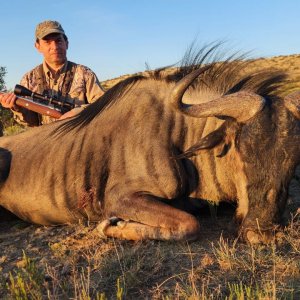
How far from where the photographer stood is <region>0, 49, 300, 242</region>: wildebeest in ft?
11.8

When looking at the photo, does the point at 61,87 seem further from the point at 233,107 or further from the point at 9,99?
the point at 233,107

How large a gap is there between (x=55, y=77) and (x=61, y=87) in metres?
0.27

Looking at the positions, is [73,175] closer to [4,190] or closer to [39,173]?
[39,173]

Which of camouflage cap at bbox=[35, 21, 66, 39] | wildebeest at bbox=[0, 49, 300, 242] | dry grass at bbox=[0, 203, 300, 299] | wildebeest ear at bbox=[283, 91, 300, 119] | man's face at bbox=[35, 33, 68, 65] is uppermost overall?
camouflage cap at bbox=[35, 21, 66, 39]

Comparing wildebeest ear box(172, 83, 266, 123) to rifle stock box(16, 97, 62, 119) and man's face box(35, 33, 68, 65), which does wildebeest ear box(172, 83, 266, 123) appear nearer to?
rifle stock box(16, 97, 62, 119)

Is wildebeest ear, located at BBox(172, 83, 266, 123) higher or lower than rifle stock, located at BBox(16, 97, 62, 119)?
higher

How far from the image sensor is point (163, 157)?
13.7 ft

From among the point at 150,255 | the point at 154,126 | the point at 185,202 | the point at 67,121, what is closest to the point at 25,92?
the point at 67,121

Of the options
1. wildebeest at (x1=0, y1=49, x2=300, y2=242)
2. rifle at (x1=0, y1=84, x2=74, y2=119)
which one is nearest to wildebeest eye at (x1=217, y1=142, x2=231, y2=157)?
wildebeest at (x1=0, y1=49, x2=300, y2=242)

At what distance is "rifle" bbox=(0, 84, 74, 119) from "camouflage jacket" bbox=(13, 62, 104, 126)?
308 millimetres

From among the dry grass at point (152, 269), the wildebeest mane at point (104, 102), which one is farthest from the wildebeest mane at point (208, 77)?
the dry grass at point (152, 269)

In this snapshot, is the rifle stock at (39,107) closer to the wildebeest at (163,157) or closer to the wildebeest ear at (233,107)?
the wildebeest at (163,157)

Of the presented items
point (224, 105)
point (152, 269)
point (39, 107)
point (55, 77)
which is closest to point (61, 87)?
point (55, 77)

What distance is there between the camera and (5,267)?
346 cm
